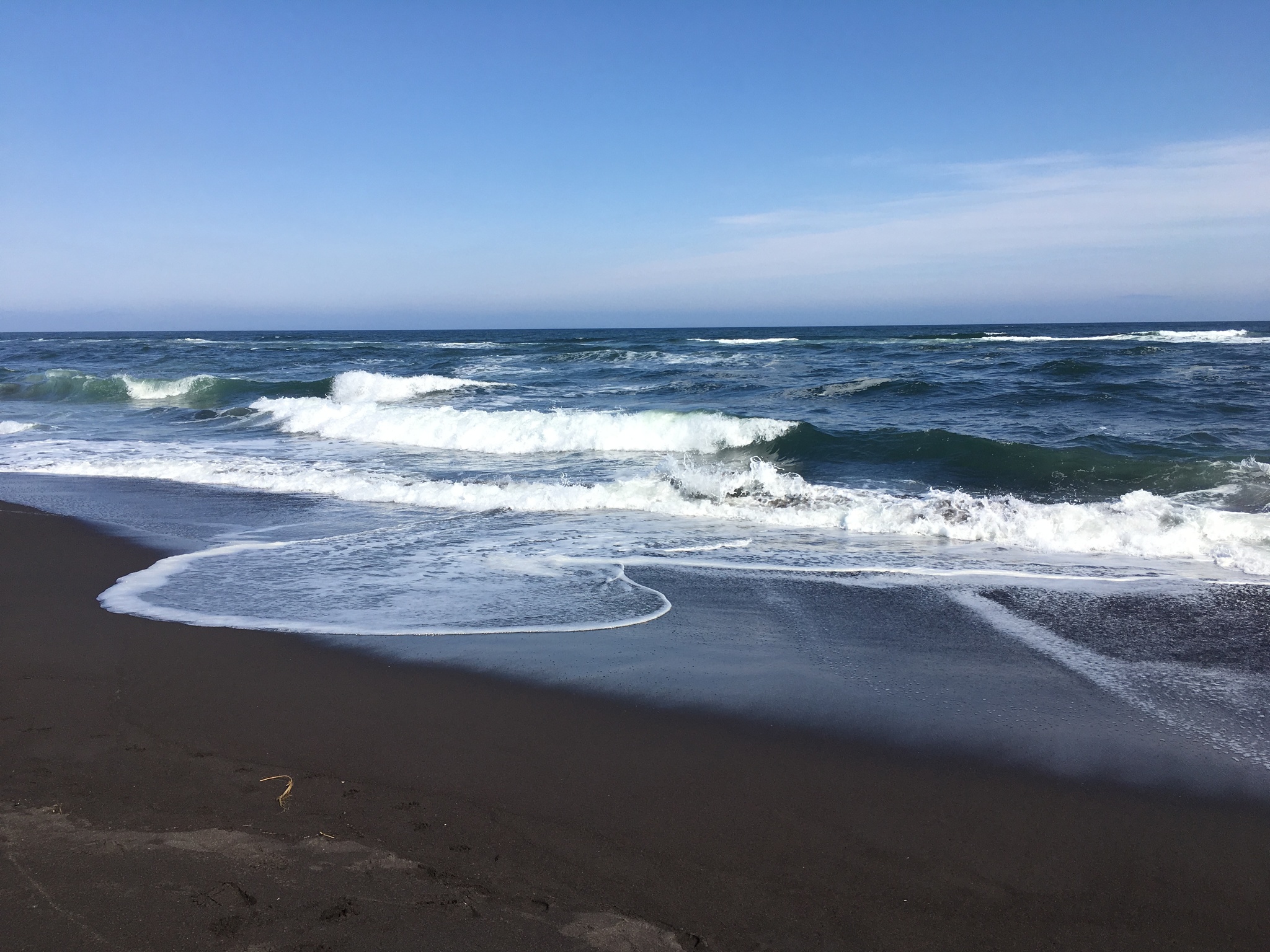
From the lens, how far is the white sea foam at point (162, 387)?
24297 mm

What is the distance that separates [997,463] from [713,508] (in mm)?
4714

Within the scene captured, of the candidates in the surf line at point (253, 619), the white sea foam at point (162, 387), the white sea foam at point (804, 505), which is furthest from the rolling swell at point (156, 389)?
the surf line at point (253, 619)

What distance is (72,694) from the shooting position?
4.02 metres

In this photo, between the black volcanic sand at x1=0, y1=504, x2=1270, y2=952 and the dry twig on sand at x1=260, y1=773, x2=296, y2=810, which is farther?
the dry twig on sand at x1=260, y1=773, x2=296, y2=810

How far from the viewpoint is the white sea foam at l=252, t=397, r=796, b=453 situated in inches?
540

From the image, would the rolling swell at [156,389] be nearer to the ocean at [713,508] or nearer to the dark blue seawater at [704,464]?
the dark blue seawater at [704,464]

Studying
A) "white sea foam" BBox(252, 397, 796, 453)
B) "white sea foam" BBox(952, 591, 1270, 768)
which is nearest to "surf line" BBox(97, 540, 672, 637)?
"white sea foam" BBox(952, 591, 1270, 768)

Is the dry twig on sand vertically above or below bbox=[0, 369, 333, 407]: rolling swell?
below

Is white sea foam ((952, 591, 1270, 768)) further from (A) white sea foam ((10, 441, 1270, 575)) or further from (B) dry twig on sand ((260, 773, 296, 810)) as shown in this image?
(B) dry twig on sand ((260, 773, 296, 810))

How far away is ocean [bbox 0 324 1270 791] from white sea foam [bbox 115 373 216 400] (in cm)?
360

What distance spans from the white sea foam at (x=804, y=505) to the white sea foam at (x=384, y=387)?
33.0 feet

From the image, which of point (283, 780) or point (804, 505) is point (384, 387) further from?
point (283, 780)

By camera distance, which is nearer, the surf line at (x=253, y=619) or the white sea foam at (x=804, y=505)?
the surf line at (x=253, y=619)

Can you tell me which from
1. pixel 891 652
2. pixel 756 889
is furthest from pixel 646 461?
pixel 756 889
